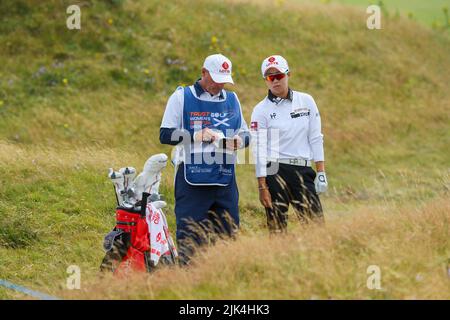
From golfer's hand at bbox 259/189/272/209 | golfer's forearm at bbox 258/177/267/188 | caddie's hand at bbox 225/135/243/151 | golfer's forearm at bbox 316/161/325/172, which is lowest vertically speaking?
golfer's hand at bbox 259/189/272/209

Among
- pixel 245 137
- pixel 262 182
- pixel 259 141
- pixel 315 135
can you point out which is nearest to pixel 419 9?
pixel 315 135

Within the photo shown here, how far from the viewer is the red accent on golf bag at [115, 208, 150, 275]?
7.09 meters

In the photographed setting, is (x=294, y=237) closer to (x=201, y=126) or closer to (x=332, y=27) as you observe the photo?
(x=201, y=126)

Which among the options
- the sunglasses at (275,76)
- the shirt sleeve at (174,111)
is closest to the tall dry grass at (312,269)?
the shirt sleeve at (174,111)

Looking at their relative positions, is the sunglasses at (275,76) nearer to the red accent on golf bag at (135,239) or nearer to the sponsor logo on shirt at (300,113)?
the sponsor logo on shirt at (300,113)

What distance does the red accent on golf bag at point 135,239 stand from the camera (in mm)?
7090

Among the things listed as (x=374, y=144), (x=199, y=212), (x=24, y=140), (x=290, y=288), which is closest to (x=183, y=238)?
(x=199, y=212)

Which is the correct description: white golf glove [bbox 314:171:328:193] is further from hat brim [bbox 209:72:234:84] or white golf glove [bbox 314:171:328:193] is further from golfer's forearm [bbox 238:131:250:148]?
hat brim [bbox 209:72:234:84]

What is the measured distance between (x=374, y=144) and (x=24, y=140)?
258 inches

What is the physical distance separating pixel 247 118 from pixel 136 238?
366 inches

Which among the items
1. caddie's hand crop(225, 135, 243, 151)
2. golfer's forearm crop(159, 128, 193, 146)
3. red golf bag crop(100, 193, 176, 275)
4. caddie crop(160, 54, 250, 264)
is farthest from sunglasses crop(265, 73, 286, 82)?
red golf bag crop(100, 193, 176, 275)

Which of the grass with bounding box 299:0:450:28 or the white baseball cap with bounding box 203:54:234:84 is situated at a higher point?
the grass with bounding box 299:0:450:28

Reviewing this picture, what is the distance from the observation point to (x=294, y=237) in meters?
7.05

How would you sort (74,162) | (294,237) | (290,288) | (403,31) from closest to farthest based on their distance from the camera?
(290,288) → (294,237) → (74,162) → (403,31)
